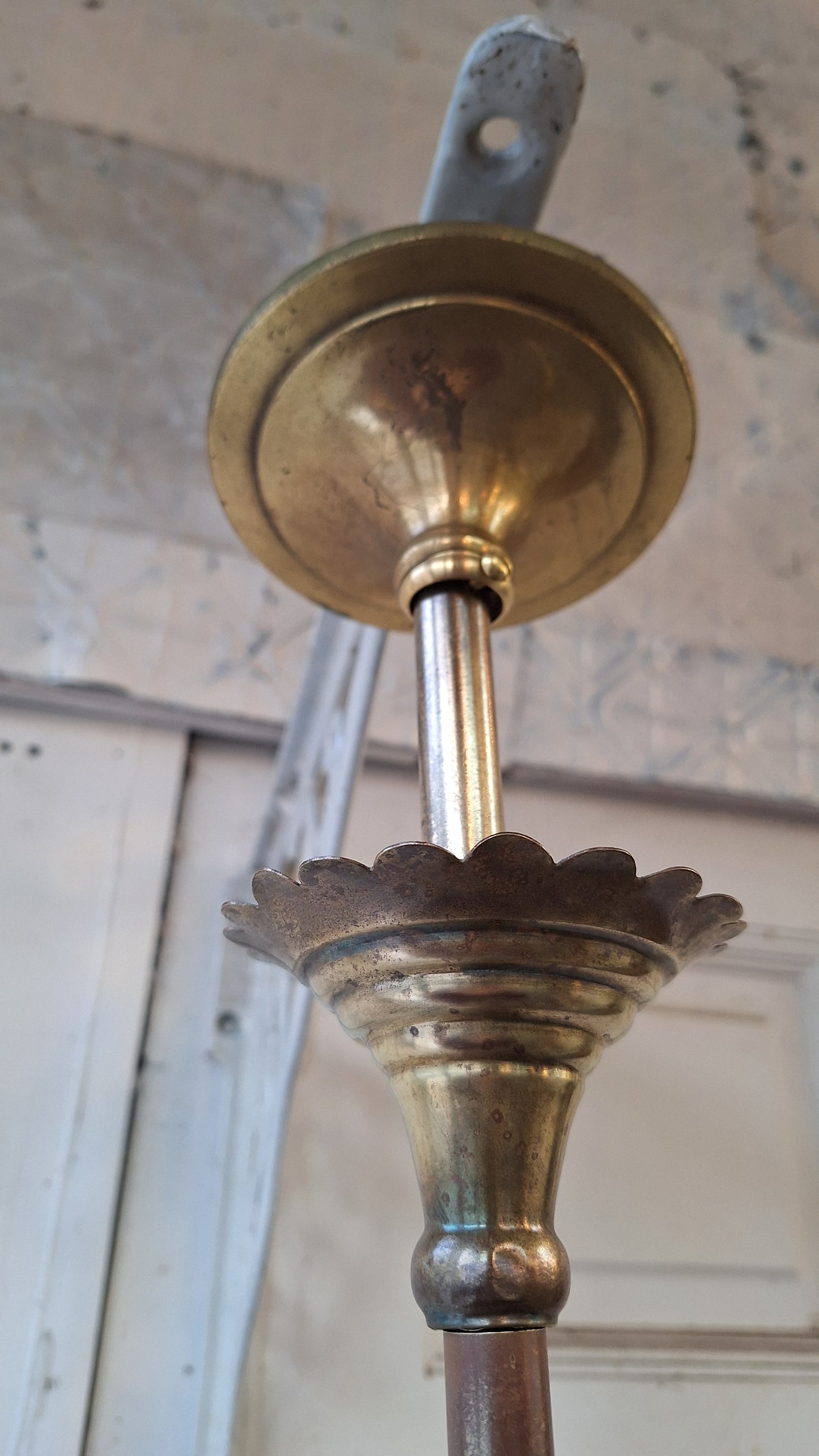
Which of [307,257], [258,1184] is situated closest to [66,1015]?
[258,1184]

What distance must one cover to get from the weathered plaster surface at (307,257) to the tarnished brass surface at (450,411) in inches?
13.1

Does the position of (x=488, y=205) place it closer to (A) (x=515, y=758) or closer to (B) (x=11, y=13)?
(A) (x=515, y=758)

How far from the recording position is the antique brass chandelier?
23 cm

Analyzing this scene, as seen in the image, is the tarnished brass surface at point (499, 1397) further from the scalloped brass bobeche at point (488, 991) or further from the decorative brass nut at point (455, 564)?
the decorative brass nut at point (455, 564)

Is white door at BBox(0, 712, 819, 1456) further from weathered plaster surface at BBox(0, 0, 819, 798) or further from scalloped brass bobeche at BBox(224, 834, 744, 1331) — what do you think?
scalloped brass bobeche at BBox(224, 834, 744, 1331)

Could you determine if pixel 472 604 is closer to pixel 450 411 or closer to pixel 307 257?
pixel 450 411

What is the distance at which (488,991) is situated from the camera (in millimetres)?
238

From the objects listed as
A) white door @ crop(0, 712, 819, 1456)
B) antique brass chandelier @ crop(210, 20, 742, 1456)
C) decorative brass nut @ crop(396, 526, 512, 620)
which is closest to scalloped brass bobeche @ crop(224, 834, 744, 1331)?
antique brass chandelier @ crop(210, 20, 742, 1456)

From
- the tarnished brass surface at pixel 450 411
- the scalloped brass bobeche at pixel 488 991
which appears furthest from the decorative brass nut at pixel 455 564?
the scalloped brass bobeche at pixel 488 991

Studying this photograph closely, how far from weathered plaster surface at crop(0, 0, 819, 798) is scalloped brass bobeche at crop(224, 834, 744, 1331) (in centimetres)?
44

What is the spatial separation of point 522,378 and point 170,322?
0.52m

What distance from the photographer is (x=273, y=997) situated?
23.1 inches

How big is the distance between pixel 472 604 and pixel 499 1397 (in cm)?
22

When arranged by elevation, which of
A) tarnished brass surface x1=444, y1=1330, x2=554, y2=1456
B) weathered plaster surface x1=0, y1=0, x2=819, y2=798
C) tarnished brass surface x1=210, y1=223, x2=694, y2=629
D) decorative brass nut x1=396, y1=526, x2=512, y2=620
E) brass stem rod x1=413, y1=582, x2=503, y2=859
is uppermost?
weathered plaster surface x1=0, y1=0, x2=819, y2=798
